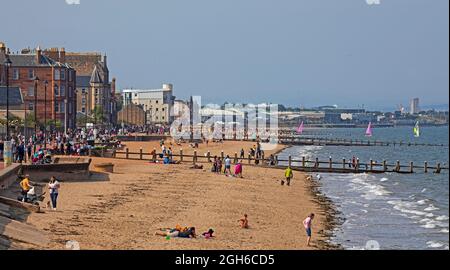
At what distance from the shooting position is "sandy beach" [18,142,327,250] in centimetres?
2380

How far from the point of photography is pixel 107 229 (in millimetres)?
25172

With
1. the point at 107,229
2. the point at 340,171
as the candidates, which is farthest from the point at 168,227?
the point at 340,171

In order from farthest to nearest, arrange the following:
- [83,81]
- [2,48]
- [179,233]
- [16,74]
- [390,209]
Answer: [83,81] → [16,74] → [2,48] → [390,209] → [179,233]

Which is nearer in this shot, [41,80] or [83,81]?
[41,80]

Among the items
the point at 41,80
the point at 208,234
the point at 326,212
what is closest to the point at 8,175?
the point at 208,234

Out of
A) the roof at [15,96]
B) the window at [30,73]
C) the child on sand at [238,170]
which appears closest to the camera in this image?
the child on sand at [238,170]

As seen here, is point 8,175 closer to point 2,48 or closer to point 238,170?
point 238,170

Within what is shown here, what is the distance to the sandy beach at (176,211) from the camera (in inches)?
937

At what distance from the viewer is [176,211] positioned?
31.8m

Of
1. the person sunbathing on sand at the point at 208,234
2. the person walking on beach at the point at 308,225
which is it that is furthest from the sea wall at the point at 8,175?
the person walking on beach at the point at 308,225

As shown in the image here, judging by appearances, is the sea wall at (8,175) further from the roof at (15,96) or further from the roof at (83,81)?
the roof at (83,81)

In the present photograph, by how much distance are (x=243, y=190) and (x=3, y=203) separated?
19.4m

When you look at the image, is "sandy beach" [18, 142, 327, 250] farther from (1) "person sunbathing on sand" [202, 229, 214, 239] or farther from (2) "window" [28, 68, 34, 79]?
(2) "window" [28, 68, 34, 79]
